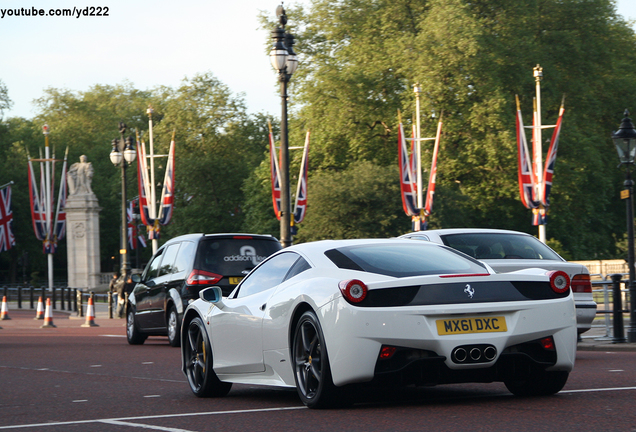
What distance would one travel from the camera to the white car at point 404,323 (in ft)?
22.8

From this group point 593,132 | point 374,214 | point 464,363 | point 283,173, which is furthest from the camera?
point 593,132

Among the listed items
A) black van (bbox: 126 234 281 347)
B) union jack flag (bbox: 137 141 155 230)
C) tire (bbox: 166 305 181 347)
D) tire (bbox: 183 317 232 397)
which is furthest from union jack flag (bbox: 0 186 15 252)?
tire (bbox: 183 317 232 397)

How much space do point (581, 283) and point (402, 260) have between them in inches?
240

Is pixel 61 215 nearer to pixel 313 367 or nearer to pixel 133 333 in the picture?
pixel 133 333

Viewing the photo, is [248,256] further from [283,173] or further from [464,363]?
[464,363]

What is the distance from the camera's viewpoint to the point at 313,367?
24.3ft

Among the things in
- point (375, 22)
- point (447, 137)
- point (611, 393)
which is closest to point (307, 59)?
point (375, 22)

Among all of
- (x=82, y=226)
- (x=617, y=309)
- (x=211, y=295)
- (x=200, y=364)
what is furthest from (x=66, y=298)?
(x=211, y=295)

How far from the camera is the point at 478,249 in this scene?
1323 centimetres

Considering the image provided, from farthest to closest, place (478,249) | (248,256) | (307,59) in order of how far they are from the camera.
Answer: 1. (307,59)
2. (248,256)
3. (478,249)

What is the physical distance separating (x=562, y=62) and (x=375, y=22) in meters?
9.29

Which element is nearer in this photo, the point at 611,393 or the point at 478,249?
the point at 611,393

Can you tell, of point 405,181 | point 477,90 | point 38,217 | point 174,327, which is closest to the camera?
point 174,327

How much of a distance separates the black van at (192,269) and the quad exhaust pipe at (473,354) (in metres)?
9.44
